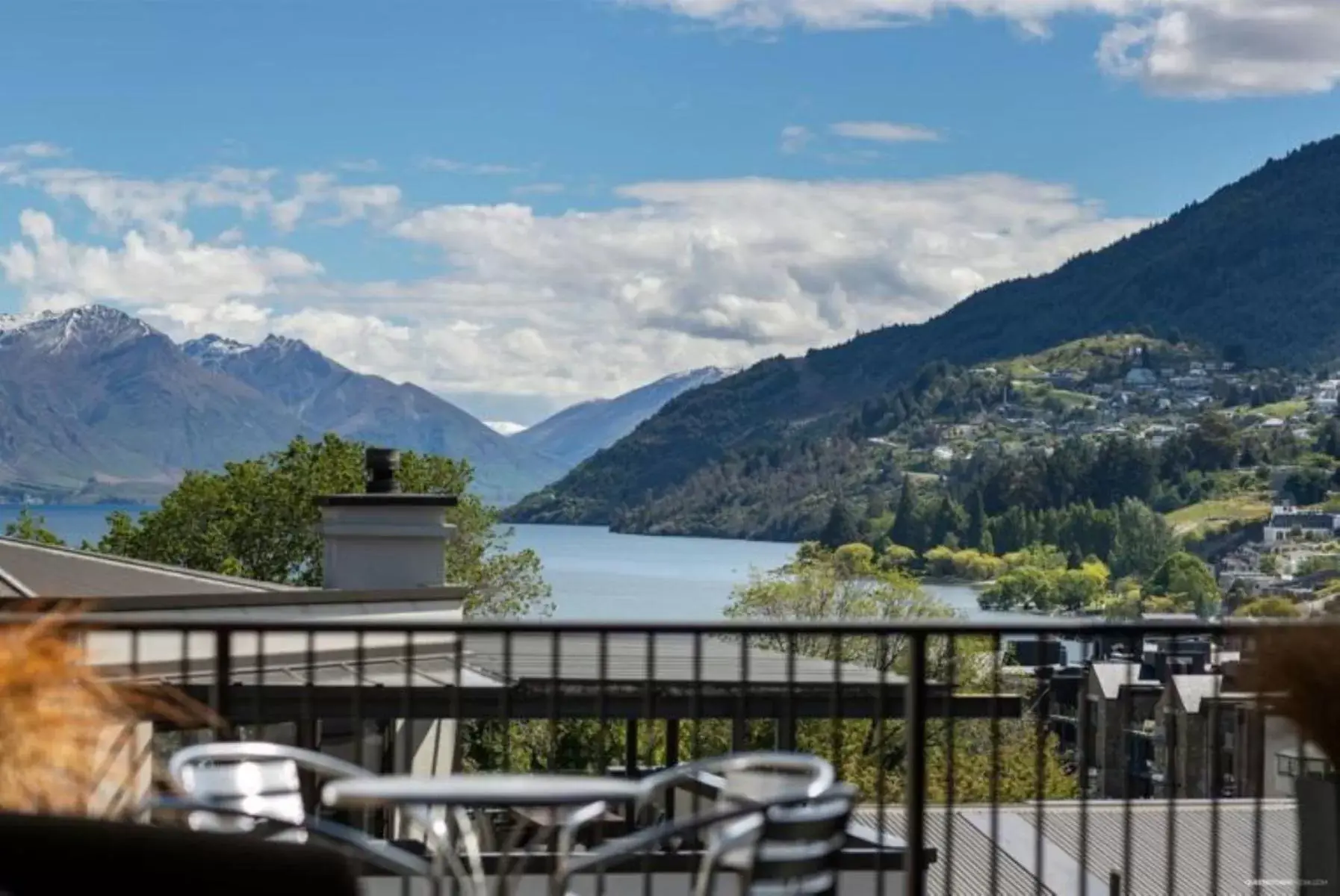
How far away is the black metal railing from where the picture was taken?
4.62 m

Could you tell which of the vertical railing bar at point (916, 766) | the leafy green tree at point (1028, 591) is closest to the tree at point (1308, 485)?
the leafy green tree at point (1028, 591)

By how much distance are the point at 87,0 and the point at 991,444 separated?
69397 millimetres

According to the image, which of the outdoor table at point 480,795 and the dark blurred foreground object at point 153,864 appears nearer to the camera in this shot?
the dark blurred foreground object at point 153,864

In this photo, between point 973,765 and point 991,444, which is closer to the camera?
point 973,765

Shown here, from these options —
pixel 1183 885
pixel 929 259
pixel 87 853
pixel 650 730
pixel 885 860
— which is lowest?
pixel 1183 885

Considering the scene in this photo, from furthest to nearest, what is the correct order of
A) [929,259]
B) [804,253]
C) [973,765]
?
[804,253], [929,259], [973,765]

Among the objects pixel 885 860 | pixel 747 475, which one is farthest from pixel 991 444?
pixel 885 860

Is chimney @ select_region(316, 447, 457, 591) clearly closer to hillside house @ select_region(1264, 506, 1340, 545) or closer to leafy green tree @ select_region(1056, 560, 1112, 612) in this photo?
leafy green tree @ select_region(1056, 560, 1112, 612)

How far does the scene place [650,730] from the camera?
553cm

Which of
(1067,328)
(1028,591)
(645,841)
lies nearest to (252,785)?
(645,841)

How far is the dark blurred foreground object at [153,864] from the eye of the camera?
202cm

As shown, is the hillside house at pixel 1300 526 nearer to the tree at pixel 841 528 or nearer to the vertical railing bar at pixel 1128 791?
the tree at pixel 841 528

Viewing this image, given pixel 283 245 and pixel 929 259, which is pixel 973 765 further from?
pixel 283 245

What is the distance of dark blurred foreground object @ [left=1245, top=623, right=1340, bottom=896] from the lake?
2897 inches
